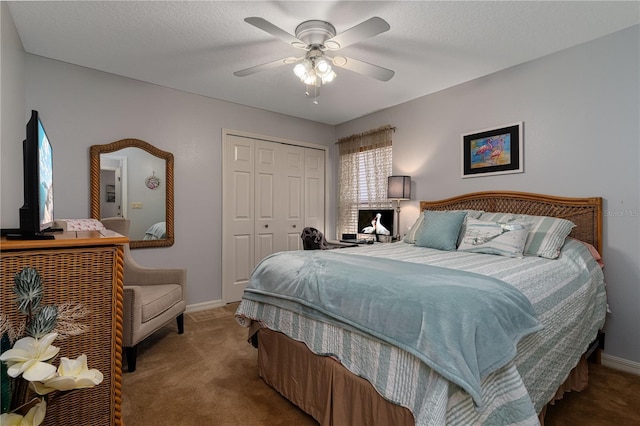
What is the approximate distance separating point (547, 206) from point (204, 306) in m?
3.62

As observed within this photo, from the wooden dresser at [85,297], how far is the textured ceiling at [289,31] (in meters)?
1.77

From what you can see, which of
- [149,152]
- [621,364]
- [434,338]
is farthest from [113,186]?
[621,364]

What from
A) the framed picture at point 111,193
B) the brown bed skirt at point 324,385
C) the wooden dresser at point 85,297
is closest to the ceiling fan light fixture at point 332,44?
the wooden dresser at point 85,297

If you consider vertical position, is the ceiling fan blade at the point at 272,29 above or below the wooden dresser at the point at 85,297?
above

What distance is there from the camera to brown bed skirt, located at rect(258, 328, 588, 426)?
1367mm

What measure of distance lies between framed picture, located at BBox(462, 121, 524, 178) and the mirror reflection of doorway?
3489mm

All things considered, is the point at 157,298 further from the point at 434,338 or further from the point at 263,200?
the point at 434,338

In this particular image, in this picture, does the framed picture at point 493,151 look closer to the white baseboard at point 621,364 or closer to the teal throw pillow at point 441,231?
the teal throw pillow at point 441,231

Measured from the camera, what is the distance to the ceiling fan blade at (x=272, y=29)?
184 centimetres

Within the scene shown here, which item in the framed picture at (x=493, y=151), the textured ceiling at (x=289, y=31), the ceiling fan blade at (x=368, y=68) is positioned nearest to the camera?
the textured ceiling at (x=289, y=31)

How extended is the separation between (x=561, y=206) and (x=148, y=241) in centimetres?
386

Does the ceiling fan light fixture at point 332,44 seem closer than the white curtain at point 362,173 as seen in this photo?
Yes

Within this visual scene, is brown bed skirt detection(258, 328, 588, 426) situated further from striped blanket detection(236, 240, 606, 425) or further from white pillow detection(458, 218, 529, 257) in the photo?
white pillow detection(458, 218, 529, 257)

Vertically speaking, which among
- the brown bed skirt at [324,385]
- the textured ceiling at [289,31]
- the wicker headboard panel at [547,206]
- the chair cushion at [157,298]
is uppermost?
the textured ceiling at [289,31]
